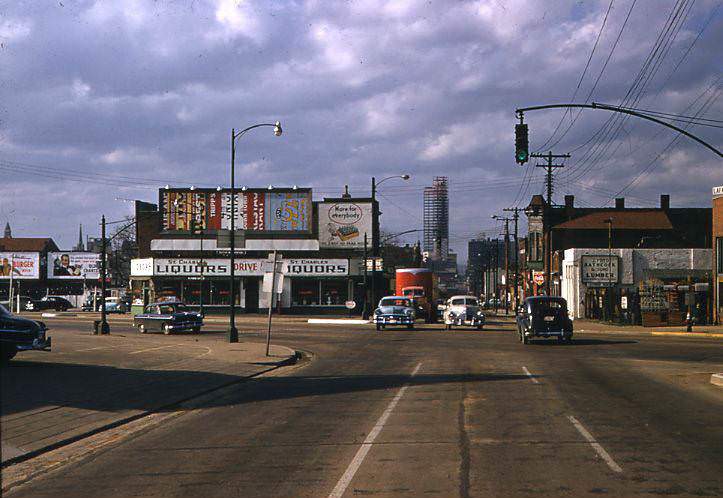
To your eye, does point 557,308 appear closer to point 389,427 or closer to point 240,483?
point 389,427

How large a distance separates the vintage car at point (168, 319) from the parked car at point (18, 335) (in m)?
16.5

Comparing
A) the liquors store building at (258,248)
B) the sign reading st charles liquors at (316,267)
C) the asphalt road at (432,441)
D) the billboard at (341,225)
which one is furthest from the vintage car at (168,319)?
the billboard at (341,225)

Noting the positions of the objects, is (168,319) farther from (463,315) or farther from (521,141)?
(521,141)

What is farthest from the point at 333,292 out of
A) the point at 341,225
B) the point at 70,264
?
the point at 70,264

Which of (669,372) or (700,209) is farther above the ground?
(700,209)

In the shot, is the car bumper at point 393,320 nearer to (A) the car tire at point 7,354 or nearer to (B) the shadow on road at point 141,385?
(B) the shadow on road at point 141,385

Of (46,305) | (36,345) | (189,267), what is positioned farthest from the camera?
(46,305)

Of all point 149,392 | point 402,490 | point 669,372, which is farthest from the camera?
point 669,372

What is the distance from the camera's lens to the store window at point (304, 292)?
69819 millimetres

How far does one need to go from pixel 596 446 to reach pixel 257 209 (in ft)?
204

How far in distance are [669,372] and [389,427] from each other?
38.8ft

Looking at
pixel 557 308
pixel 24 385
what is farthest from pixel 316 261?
pixel 24 385

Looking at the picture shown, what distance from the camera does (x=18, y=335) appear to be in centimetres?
2042

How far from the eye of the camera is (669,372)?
67.3ft
